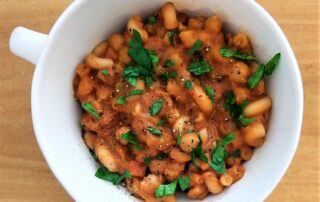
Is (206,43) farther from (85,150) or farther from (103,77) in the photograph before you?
(85,150)

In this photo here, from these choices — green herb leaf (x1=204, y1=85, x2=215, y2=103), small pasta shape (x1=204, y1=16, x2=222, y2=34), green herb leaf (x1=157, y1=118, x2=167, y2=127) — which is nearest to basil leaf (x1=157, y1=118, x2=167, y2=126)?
green herb leaf (x1=157, y1=118, x2=167, y2=127)

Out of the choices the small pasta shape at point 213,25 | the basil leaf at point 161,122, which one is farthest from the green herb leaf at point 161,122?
the small pasta shape at point 213,25

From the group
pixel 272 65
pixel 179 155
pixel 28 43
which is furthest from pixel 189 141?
pixel 28 43

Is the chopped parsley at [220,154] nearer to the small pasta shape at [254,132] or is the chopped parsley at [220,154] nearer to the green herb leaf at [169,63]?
the small pasta shape at [254,132]

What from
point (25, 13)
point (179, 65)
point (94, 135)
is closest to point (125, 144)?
point (94, 135)

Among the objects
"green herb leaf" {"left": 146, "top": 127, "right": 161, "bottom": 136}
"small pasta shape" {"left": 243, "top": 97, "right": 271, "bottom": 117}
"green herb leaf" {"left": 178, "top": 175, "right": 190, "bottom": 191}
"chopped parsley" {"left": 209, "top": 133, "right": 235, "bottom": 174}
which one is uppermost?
"small pasta shape" {"left": 243, "top": 97, "right": 271, "bottom": 117}

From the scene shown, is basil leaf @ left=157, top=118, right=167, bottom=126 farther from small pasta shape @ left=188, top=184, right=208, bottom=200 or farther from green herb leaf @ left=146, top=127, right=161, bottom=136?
small pasta shape @ left=188, top=184, right=208, bottom=200
